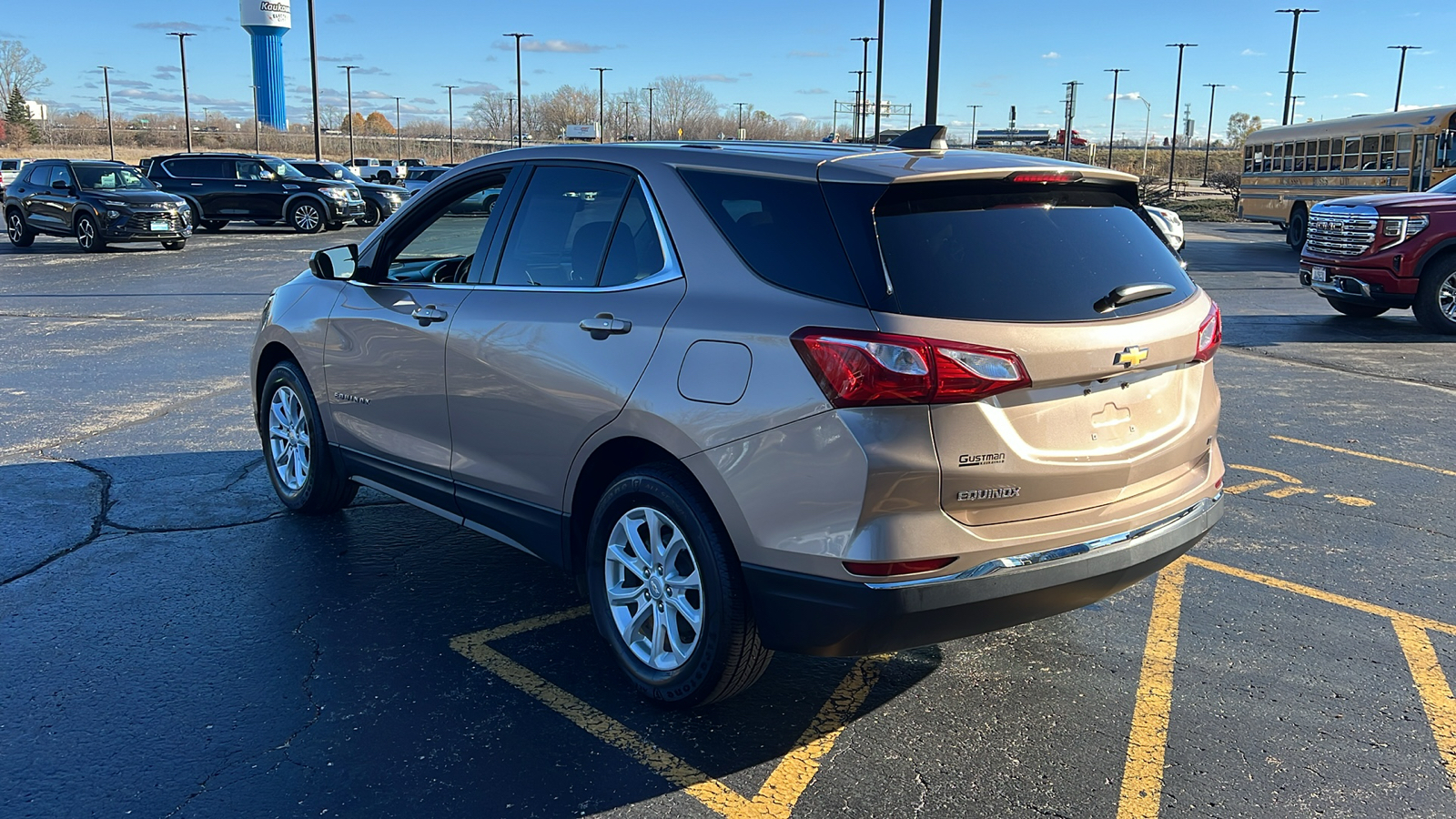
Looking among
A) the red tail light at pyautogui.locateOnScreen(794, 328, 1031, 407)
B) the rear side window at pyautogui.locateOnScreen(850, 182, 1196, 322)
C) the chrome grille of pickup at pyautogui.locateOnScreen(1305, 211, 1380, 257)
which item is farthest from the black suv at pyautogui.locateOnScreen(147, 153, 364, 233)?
the red tail light at pyautogui.locateOnScreen(794, 328, 1031, 407)

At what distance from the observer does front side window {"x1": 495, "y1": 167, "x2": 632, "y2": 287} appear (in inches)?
152

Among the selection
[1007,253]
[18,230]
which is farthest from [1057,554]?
[18,230]

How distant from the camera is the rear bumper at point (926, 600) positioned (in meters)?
2.98

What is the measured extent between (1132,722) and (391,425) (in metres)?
3.05

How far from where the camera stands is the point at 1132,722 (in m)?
3.48

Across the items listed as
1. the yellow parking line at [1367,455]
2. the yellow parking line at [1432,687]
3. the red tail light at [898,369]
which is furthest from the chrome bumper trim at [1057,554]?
the yellow parking line at [1367,455]

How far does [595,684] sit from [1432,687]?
9.13 feet

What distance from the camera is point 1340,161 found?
25438 millimetres

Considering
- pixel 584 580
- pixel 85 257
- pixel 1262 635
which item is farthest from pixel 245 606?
pixel 85 257

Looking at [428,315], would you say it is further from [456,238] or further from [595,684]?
[595,684]

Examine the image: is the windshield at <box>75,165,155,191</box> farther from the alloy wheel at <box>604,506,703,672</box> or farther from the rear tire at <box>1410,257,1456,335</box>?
the alloy wheel at <box>604,506,703,672</box>

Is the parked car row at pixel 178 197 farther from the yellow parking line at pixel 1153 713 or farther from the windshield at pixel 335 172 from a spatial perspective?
the yellow parking line at pixel 1153 713

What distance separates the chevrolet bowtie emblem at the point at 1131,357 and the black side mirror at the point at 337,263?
3306 millimetres

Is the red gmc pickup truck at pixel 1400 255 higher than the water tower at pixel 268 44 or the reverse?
the reverse
